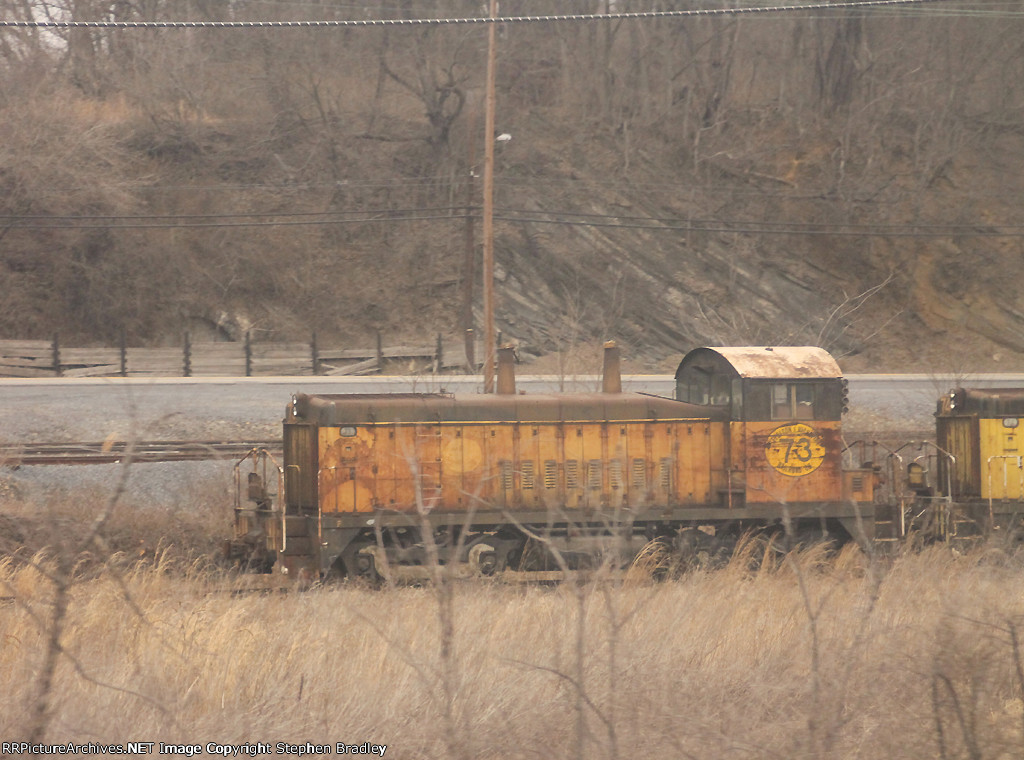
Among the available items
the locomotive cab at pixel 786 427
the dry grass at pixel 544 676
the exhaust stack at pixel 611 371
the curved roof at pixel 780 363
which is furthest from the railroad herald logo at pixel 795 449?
the dry grass at pixel 544 676

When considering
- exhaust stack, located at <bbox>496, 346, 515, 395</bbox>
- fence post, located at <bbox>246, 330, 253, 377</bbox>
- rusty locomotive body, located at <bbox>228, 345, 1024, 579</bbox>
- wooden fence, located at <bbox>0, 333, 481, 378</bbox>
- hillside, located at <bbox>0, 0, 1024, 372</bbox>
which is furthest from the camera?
Result: hillside, located at <bbox>0, 0, 1024, 372</bbox>

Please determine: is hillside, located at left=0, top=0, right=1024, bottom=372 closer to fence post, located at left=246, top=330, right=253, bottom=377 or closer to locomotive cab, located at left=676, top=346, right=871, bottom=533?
fence post, located at left=246, top=330, right=253, bottom=377

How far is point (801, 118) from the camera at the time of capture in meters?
46.3

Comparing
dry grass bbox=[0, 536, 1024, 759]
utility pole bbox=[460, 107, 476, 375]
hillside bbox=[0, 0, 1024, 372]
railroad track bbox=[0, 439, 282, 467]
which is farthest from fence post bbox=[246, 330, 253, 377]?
dry grass bbox=[0, 536, 1024, 759]

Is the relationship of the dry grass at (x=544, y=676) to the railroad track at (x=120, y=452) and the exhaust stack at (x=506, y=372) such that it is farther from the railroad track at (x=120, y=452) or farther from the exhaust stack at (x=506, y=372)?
the railroad track at (x=120, y=452)

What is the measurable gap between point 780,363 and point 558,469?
10.4 feet

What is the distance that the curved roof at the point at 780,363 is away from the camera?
12.5 m

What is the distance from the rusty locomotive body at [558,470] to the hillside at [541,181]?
733 inches

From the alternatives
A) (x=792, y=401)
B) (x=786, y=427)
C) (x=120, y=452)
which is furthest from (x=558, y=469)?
(x=120, y=452)

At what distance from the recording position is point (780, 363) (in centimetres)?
1259

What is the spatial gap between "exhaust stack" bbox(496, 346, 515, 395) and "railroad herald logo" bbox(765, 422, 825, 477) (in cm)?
347

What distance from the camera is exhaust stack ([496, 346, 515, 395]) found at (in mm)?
13344

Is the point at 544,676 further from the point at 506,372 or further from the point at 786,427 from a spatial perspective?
the point at 506,372

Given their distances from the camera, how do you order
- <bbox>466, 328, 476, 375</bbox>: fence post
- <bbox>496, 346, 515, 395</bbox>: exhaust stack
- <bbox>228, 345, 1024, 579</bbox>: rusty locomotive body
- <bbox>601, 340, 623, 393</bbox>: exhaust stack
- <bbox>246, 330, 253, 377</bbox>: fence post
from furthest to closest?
1. <bbox>466, 328, 476, 375</bbox>: fence post
2. <bbox>246, 330, 253, 377</bbox>: fence post
3. <bbox>601, 340, 623, 393</bbox>: exhaust stack
4. <bbox>496, 346, 515, 395</bbox>: exhaust stack
5. <bbox>228, 345, 1024, 579</bbox>: rusty locomotive body
